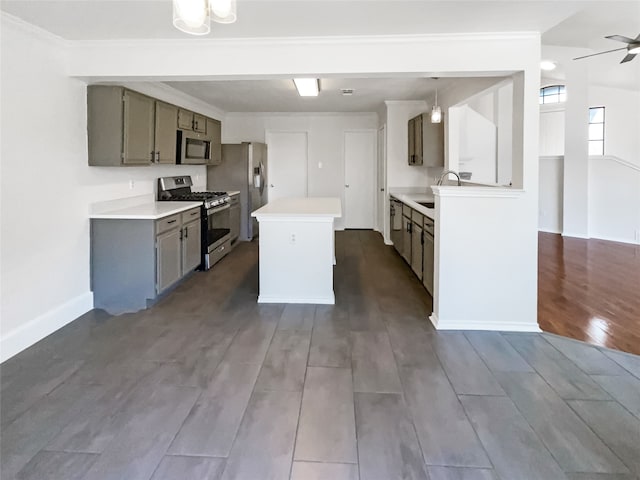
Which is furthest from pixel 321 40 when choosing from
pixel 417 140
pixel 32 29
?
pixel 417 140

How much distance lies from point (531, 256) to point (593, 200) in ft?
16.9

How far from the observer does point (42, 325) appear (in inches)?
126

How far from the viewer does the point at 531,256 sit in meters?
3.36

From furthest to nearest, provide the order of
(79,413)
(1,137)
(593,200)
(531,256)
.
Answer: (593,200) → (531,256) → (1,137) → (79,413)

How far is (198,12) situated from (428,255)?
3067 mm

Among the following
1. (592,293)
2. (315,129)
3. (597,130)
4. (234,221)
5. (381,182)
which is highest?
(597,130)

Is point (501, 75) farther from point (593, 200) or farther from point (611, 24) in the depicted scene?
point (593, 200)

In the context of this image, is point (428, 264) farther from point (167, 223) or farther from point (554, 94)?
point (554, 94)

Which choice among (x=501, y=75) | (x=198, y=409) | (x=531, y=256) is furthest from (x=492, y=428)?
(x=501, y=75)

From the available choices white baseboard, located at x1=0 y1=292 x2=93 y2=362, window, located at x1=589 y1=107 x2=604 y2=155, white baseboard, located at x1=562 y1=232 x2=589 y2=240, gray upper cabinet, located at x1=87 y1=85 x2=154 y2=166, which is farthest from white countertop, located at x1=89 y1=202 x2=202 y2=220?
window, located at x1=589 y1=107 x2=604 y2=155

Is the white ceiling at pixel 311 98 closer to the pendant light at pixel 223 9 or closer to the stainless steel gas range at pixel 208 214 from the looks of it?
the stainless steel gas range at pixel 208 214

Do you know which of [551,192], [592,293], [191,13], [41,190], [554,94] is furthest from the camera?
[554,94]

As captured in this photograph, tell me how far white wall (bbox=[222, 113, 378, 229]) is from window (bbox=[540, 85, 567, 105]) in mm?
4567

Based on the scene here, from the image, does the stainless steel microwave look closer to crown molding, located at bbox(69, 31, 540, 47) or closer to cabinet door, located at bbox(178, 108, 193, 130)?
cabinet door, located at bbox(178, 108, 193, 130)
